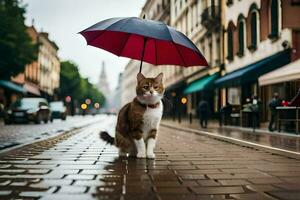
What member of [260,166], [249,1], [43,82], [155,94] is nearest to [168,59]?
[155,94]

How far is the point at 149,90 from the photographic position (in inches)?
259

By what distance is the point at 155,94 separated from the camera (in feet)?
21.6

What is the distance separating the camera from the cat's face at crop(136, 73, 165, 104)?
21.5ft

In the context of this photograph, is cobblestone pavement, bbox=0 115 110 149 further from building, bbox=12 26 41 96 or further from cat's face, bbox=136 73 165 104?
building, bbox=12 26 41 96

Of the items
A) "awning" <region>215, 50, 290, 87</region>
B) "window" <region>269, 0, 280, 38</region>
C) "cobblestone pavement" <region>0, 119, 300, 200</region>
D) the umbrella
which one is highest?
"window" <region>269, 0, 280, 38</region>

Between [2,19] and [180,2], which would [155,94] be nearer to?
[2,19]

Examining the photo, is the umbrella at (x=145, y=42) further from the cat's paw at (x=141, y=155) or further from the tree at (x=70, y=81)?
the tree at (x=70, y=81)

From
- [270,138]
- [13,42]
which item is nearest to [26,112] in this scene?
[13,42]

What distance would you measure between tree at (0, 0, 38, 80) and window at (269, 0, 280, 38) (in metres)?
16.5

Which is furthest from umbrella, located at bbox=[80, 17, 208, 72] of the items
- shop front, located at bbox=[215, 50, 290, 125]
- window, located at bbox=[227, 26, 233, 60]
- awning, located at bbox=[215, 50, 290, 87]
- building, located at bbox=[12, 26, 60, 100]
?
building, located at bbox=[12, 26, 60, 100]

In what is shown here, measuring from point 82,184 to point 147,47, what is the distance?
13.0 feet

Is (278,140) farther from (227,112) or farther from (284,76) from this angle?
(227,112)

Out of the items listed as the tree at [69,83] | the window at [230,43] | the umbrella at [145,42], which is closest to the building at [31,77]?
the window at [230,43]

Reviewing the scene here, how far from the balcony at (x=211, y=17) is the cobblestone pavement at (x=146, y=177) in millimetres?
21863
